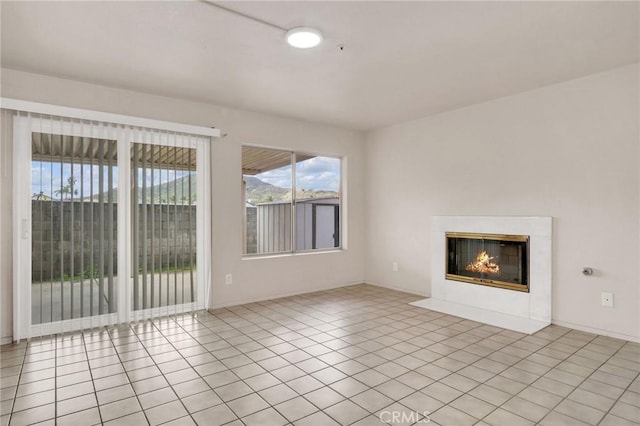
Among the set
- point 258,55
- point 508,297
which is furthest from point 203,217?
point 508,297

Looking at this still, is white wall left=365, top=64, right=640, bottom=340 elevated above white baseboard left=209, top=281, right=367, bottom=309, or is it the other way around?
white wall left=365, top=64, right=640, bottom=340

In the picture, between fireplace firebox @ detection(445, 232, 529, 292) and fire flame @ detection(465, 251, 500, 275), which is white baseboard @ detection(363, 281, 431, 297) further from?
fire flame @ detection(465, 251, 500, 275)

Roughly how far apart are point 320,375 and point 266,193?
114 inches

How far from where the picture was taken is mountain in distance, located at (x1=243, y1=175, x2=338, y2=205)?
4867 mm

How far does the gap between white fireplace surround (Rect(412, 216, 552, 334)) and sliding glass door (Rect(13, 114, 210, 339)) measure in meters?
2.93

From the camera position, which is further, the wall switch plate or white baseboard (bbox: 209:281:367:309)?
white baseboard (bbox: 209:281:367:309)

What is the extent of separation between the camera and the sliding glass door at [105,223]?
11.0ft

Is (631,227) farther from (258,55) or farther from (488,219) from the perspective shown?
(258,55)

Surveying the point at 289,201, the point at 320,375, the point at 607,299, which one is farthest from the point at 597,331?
the point at 289,201

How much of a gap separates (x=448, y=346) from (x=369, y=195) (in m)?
3.08

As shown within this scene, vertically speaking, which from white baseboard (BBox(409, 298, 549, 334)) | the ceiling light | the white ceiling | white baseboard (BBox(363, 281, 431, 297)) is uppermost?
the white ceiling

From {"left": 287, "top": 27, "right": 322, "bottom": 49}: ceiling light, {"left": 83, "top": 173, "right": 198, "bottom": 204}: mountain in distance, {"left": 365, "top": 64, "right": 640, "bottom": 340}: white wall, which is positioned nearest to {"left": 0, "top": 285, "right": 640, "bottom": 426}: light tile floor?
{"left": 365, "top": 64, "right": 640, "bottom": 340}: white wall

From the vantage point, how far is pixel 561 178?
369cm

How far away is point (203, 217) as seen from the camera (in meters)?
4.32
